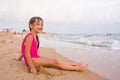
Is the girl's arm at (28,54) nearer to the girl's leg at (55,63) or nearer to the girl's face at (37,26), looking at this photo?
the girl's leg at (55,63)

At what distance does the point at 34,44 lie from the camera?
13.5ft

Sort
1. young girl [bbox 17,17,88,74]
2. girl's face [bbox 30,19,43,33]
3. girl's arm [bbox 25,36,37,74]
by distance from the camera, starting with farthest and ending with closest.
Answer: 1. girl's face [bbox 30,19,43,33]
2. young girl [bbox 17,17,88,74]
3. girl's arm [bbox 25,36,37,74]

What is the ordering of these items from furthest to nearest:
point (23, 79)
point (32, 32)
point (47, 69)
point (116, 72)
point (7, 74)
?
point (116, 72), point (32, 32), point (47, 69), point (7, 74), point (23, 79)

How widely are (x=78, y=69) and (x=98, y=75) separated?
1.39 feet

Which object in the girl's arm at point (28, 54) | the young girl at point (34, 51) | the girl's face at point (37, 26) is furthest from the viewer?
the girl's face at point (37, 26)

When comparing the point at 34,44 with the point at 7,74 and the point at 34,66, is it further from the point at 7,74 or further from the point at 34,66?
the point at 7,74

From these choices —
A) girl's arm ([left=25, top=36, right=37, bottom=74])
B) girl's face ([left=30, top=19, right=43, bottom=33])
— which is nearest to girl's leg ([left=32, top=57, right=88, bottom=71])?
girl's arm ([left=25, top=36, right=37, bottom=74])

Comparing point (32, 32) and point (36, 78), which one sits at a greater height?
point (32, 32)

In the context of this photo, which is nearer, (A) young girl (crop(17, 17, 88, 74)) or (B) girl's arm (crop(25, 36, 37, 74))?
(B) girl's arm (crop(25, 36, 37, 74))

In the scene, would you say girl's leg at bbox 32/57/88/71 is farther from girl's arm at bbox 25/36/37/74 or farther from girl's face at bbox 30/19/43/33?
girl's face at bbox 30/19/43/33

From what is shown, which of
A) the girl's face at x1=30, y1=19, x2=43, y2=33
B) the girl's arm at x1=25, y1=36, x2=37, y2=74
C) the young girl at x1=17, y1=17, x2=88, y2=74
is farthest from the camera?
the girl's face at x1=30, y1=19, x2=43, y2=33

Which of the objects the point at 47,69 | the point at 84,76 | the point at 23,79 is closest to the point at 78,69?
the point at 84,76

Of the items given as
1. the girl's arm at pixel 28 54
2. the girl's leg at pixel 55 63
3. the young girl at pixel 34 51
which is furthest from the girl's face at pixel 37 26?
the girl's leg at pixel 55 63

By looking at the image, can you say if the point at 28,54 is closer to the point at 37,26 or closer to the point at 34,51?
the point at 34,51
